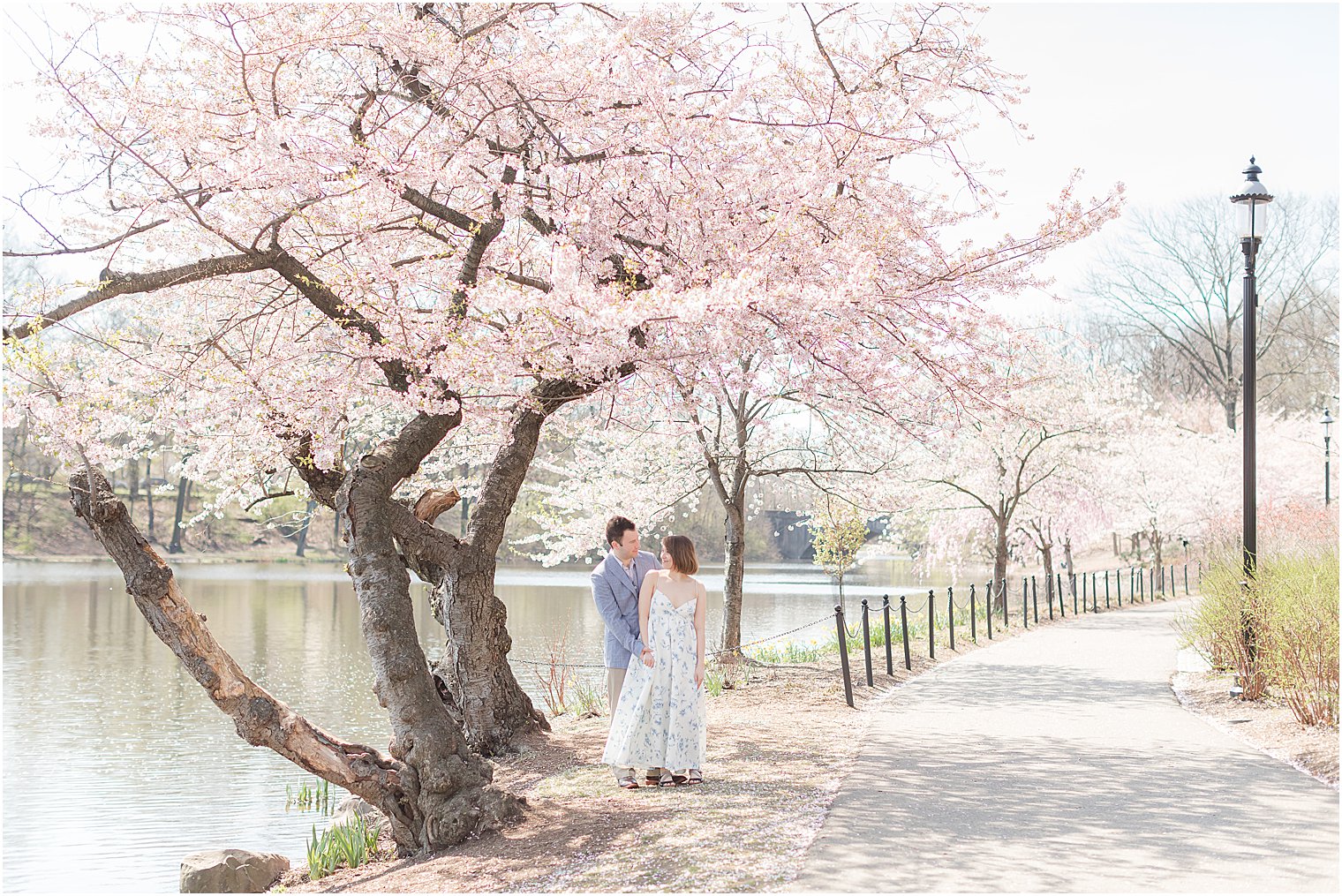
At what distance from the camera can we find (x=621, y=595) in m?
7.33

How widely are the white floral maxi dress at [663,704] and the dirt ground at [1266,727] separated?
154 inches

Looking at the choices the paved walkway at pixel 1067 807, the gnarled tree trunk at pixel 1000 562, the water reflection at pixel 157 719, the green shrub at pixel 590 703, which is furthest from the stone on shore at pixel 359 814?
the gnarled tree trunk at pixel 1000 562

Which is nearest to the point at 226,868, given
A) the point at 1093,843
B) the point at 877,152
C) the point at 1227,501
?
the point at 1093,843

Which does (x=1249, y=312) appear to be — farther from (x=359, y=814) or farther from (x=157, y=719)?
(x=157, y=719)

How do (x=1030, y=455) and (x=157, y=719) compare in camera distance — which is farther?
(x=1030, y=455)

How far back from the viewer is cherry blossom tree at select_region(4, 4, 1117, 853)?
708cm

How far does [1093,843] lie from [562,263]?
4.55 meters

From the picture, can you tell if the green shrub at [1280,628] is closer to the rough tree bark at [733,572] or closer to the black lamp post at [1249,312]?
the black lamp post at [1249,312]

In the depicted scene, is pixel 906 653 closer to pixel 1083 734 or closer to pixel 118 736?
pixel 1083 734

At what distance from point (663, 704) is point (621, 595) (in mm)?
802

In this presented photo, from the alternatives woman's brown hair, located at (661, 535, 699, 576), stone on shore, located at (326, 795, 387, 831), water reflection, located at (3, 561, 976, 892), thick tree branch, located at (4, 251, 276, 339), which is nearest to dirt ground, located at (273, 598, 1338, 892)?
stone on shore, located at (326, 795, 387, 831)

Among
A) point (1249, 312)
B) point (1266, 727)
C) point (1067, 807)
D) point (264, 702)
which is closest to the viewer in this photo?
point (1067, 807)

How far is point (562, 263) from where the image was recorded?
7020 millimetres

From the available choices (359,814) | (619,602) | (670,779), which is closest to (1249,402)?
(619,602)
